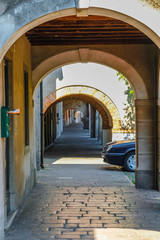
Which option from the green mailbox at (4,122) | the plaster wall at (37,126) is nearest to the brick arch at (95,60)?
the plaster wall at (37,126)

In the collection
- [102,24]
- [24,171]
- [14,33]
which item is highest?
[102,24]

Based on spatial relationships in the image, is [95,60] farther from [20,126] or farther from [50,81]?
[50,81]

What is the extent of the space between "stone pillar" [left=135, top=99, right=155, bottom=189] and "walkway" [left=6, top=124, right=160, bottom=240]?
0.39 metres

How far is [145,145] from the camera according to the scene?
8.34 m

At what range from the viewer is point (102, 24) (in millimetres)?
6438

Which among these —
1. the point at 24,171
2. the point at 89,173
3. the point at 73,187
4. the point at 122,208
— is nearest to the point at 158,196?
the point at 122,208

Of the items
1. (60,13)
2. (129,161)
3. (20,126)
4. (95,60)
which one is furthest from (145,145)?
(60,13)

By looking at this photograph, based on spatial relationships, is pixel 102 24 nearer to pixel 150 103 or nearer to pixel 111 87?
pixel 150 103

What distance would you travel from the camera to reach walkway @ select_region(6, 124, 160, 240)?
5.02 m

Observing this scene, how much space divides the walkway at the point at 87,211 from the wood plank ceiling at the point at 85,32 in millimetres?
3406

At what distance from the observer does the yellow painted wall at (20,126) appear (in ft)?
19.7

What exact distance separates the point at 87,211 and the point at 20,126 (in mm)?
1995

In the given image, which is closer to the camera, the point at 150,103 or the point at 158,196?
the point at 158,196

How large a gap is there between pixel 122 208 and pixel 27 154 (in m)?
2.37
